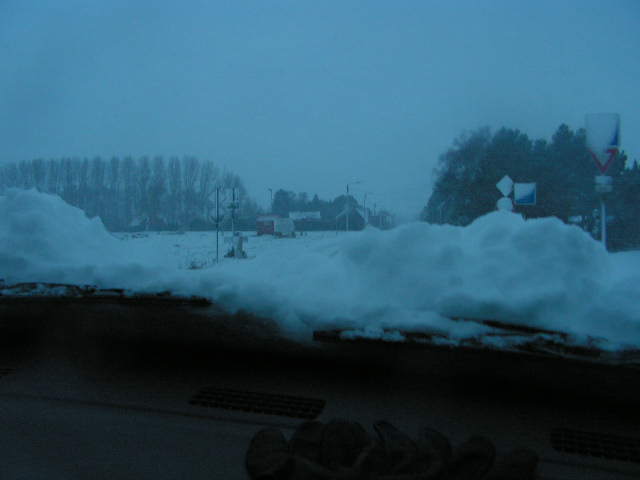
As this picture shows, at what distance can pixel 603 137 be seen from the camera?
2.50m

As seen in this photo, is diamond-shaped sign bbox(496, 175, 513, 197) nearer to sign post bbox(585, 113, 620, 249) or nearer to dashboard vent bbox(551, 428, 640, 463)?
sign post bbox(585, 113, 620, 249)

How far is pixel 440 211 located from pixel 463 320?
44.3 inches

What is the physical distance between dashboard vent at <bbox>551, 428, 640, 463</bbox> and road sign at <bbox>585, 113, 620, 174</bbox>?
1370 mm

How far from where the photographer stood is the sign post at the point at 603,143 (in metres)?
2.48

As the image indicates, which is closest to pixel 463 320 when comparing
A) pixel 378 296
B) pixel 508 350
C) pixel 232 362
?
pixel 508 350

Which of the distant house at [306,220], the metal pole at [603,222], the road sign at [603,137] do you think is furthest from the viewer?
the distant house at [306,220]

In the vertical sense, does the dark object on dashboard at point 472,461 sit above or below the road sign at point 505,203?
below

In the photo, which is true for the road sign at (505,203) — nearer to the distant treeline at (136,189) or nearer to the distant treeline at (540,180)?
the distant treeline at (540,180)

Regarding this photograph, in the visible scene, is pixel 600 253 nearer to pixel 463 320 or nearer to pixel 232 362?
pixel 463 320

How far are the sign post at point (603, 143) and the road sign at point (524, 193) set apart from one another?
336mm

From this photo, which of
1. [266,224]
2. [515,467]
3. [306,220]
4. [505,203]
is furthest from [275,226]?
[515,467]

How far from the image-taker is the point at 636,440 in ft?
6.05

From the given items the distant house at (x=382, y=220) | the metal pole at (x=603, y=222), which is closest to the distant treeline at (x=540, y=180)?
the metal pole at (x=603, y=222)

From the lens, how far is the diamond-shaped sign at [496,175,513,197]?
2.84 metres
